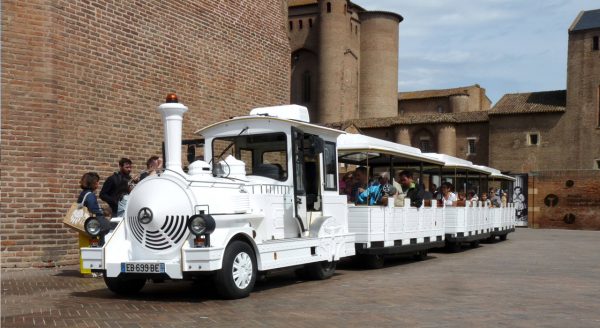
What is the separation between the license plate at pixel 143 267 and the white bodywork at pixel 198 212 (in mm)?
36

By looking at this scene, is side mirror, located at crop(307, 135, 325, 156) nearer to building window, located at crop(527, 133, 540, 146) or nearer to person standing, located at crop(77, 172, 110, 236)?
person standing, located at crop(77, 172, 110, 236)

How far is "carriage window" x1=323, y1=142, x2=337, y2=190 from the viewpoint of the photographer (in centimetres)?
1019

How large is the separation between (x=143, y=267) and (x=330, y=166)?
3.68 metres

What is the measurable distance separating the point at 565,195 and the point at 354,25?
110 ft

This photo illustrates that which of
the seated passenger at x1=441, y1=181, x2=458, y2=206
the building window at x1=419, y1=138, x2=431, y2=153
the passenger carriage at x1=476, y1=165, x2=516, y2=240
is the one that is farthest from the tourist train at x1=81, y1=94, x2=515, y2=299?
the building window at x1=419, y1=138, x2=431, y2=153

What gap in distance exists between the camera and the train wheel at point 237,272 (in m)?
7.67

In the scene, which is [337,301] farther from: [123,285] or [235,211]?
[123,285]

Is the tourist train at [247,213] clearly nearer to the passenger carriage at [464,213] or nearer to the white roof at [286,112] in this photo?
the white roof at [286,112]

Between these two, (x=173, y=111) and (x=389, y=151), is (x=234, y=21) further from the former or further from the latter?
(x=173, y=111)

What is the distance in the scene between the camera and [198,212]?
7703mm

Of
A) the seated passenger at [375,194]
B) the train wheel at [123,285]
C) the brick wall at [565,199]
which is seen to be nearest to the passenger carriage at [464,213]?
the seated passenger at [375,194]

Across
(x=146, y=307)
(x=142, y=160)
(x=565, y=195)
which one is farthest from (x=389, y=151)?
(x=565, y=195)

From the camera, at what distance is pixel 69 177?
1195 cm

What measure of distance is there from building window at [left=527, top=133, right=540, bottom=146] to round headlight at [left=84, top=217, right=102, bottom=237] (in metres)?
47.7
